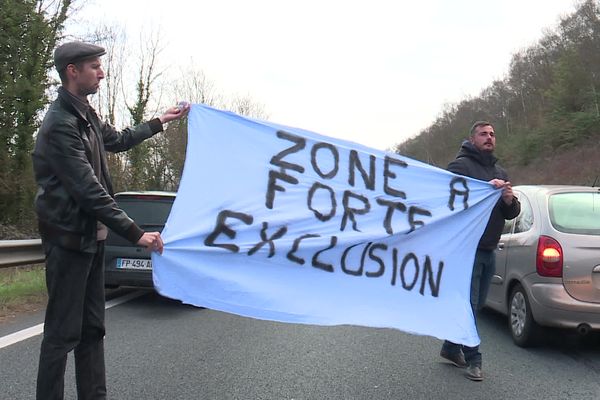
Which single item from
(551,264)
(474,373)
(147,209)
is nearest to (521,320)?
(551,264)

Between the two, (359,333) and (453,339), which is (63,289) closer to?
(453,339)

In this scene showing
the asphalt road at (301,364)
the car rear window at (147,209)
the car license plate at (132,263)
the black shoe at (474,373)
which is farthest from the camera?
Answer: the car rear window at (147,209)

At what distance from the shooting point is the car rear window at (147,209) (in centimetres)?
790

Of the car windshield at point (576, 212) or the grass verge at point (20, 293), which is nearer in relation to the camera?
the car windshield at point (576, 212)

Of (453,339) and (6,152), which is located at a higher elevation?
(6,152)

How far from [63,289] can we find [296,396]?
6.13ft

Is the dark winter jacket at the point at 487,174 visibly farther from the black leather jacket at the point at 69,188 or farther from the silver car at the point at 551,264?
the black leather jacket at the point at 69,188

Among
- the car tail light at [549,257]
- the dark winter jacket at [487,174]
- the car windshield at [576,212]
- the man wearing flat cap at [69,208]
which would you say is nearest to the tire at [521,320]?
the car tail light at [549,257]

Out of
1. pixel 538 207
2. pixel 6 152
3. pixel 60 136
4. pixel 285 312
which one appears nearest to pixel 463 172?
pixel 538 207

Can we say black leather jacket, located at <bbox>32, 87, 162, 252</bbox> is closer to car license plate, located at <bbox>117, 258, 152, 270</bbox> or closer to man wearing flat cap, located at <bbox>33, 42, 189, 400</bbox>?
man wearing flat cap, located at <bbox>33, 42, 189, 400</bbox>

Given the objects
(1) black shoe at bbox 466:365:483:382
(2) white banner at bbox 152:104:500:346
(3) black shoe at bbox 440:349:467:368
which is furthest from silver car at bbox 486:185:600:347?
(2) white banner at bbox 152:104:500:346

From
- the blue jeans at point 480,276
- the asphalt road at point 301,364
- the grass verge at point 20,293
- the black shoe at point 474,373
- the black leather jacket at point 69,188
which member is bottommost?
the grass verge at point 20,293

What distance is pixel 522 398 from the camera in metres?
4.15

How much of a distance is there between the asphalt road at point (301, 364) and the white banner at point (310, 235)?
32.0 inches
